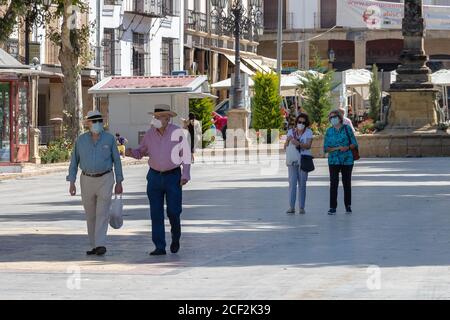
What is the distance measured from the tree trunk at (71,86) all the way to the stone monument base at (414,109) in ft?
31.8

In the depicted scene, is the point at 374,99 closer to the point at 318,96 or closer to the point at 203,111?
→ the point at 318,96

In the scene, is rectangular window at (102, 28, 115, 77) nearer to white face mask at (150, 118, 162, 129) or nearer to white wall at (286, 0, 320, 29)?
white wall at (286, 0, 320, 29)

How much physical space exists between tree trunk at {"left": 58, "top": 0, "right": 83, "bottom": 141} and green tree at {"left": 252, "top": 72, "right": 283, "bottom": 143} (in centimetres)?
1605

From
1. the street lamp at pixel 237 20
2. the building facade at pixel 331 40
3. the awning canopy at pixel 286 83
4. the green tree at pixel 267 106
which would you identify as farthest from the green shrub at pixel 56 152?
the building facade at pixel 331 40

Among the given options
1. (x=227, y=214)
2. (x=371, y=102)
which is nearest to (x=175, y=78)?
(x=371, y=102)

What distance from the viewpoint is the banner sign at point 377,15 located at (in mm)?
92875

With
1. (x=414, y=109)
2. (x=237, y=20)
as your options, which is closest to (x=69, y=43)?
(x=414, y=109)

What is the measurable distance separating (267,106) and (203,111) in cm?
728

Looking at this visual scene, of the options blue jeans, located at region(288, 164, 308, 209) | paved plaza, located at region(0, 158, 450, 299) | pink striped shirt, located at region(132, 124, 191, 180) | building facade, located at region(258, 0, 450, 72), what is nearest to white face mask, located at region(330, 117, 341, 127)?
blue jeans, located at region(288, 164, 308, 209)

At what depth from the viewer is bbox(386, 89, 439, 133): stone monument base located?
158 feet

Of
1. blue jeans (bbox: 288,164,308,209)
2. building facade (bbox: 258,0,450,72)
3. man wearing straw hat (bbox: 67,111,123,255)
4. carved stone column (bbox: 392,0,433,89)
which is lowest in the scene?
blue jeans (bbox: 288,164,308,209)
